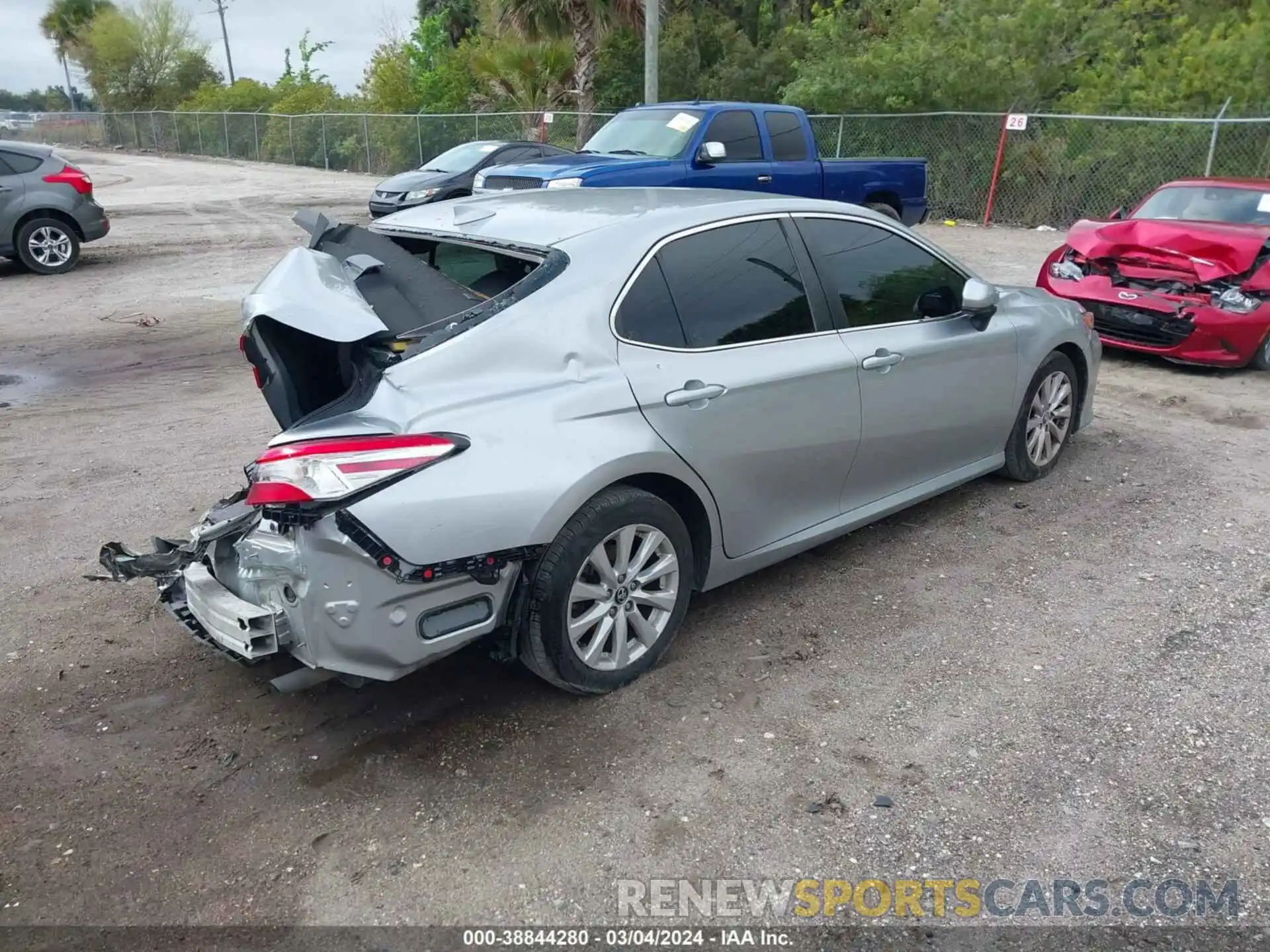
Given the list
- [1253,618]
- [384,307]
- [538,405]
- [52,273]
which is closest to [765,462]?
[538,405]

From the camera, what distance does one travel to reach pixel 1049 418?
5.67 m

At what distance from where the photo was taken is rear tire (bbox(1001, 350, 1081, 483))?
17.9ft

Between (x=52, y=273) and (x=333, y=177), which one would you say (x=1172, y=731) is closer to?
(x=52, y=273)

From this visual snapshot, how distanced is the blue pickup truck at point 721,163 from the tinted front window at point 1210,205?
11.1ft

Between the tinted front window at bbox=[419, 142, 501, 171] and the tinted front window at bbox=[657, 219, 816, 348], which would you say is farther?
the tinted front window at bbox=[419, 142, 501, 171]

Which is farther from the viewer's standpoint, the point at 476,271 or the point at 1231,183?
the point at 1231,183

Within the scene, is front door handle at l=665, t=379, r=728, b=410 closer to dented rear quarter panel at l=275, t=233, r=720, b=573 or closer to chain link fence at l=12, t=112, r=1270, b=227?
dented rear quarter panel at l=275, t=233, r=720, b=573

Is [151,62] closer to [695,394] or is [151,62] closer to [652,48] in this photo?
[652,48]

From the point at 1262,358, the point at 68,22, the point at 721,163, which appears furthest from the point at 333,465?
the point at 68,22

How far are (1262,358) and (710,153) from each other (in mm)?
5432

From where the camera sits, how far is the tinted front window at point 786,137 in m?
11.8

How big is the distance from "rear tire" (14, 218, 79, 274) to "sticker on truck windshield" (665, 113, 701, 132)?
777cm

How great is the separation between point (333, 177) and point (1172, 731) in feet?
101

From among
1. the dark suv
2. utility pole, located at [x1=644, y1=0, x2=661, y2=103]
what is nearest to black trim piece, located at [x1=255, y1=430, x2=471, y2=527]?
the dark suv
